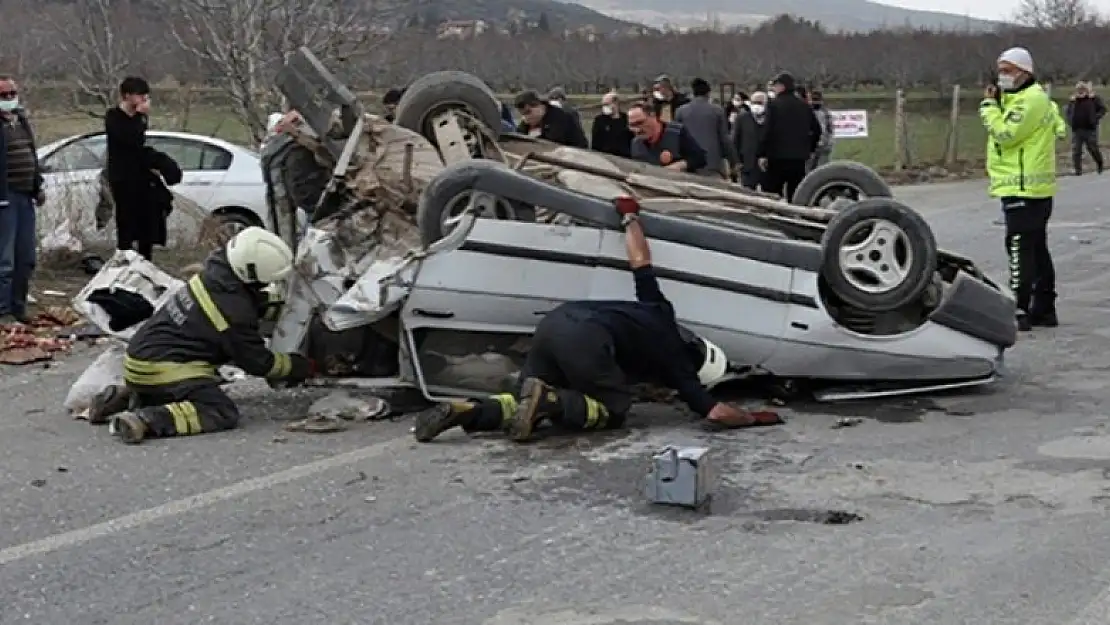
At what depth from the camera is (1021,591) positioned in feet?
15.6

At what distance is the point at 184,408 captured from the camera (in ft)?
23.7

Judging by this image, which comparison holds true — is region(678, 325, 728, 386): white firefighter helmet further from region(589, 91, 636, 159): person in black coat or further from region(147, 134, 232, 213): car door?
region(147, 134, 232, 213): car door

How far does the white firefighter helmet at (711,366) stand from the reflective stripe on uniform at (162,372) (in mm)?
2286

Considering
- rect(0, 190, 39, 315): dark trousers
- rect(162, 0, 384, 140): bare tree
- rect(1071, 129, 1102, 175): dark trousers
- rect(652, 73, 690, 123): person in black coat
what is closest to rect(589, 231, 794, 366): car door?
rect(0, 190, 39, 315): dark trousers

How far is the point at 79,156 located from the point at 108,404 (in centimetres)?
746

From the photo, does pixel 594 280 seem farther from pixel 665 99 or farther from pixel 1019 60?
pixel 665 99

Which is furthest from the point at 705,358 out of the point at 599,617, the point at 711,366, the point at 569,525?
the point at 599,617

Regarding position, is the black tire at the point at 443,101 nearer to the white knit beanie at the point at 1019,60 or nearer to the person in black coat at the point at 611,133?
the white knit beanie at the point at 1019,60

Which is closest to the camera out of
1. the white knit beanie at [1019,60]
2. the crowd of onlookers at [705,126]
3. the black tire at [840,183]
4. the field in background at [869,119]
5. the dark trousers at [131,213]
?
the black tire at [840,183]

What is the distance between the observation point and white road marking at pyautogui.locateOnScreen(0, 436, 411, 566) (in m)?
5.44

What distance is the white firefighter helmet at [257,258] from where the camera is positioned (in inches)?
289

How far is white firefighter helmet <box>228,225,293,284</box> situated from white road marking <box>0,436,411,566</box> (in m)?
1.02

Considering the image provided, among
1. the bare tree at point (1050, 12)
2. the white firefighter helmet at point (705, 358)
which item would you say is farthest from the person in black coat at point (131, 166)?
the bare tree at point (1050, 12)

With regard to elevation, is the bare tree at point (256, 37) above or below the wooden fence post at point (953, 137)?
above
